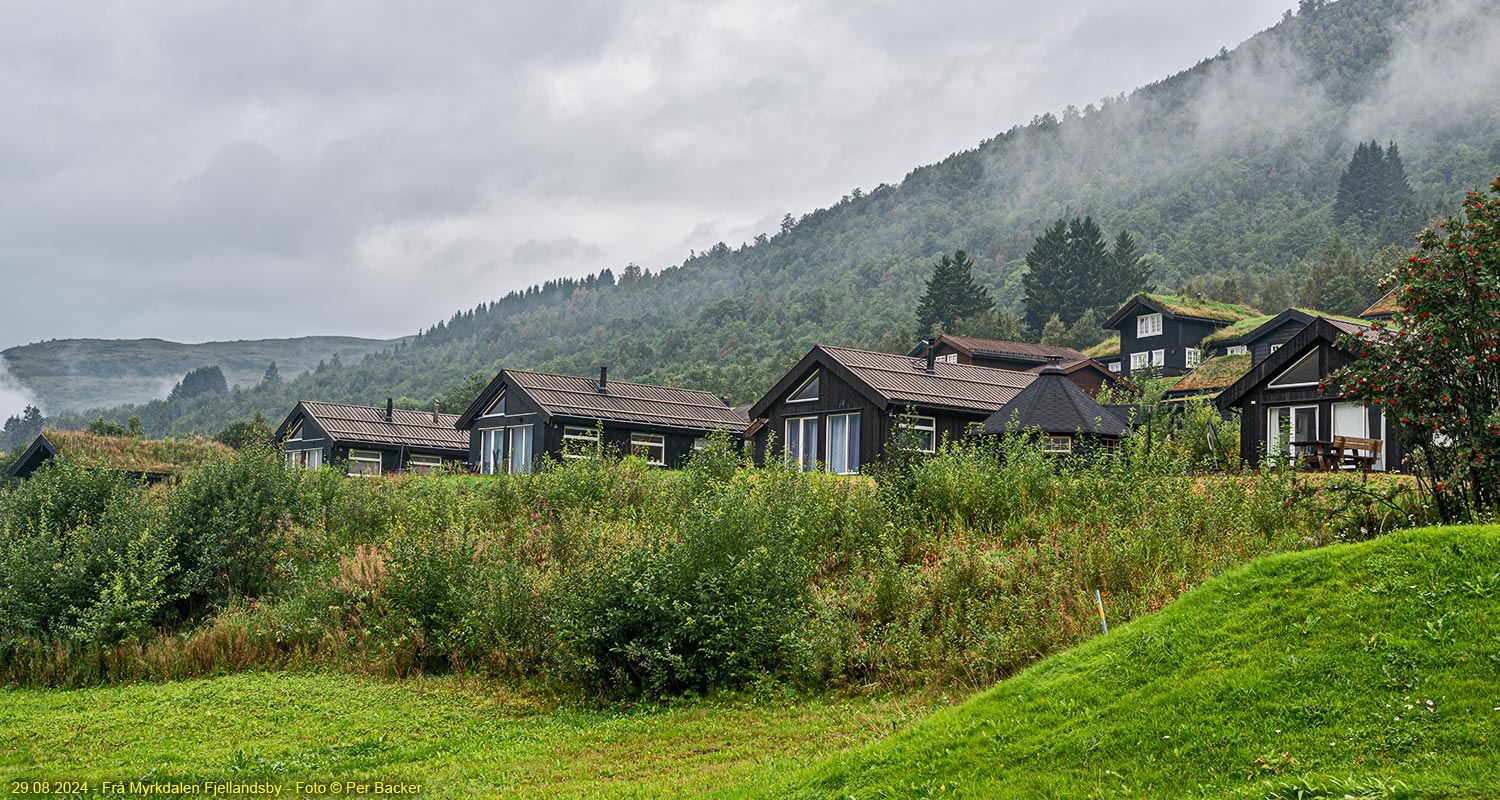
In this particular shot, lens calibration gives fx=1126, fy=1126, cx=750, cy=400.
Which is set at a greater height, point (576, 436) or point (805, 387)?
point (805, 387)

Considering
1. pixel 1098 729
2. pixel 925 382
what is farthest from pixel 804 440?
pixel 1098 729

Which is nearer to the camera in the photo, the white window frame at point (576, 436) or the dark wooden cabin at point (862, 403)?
the dark wooden cabin at point (862, 403)

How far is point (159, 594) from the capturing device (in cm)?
1794

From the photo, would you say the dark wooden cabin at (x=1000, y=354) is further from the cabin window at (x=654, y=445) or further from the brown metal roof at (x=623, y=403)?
the cabin window at (x=654, y=445)

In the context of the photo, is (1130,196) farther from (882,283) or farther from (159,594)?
(159,594)

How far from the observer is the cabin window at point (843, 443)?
112ft

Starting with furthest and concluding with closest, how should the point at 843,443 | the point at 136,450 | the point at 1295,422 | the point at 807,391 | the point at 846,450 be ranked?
the point at 136,450
the point at 807,391
the point at 843,443
the point at 846,450
the point at 1295,422

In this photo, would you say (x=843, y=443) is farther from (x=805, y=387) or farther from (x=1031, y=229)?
(x=1031, y=229)

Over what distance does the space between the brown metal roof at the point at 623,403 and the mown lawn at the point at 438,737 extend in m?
29.9

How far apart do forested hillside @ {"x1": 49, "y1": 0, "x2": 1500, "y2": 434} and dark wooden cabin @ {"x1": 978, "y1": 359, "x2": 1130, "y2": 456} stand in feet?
174

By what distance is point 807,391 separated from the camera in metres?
36.2

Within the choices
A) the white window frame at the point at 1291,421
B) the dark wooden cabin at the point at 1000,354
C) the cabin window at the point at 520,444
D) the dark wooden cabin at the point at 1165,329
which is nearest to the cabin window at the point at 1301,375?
the white window frame at the point at 1291,421

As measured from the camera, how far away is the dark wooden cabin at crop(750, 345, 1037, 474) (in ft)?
108

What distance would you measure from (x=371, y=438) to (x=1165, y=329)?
44813 mm
